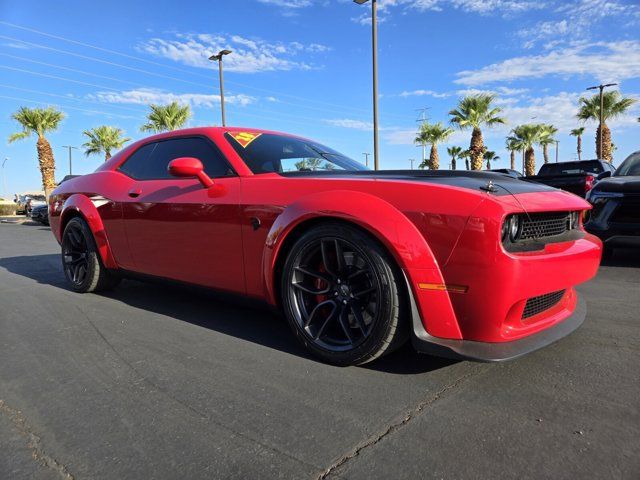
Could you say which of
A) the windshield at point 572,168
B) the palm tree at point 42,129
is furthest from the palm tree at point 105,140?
the windshield at point 572,168

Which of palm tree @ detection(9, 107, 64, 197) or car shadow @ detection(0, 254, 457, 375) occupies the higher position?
palm tree @ detection(9, 107, 64, 197)

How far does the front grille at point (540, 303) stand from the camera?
2.38 m

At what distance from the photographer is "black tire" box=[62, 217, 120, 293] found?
14.2 ft

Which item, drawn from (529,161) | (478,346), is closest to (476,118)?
(529,161)

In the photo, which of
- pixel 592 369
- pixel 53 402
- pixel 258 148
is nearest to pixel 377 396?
pixel 592 369

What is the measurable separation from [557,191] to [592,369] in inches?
39.9

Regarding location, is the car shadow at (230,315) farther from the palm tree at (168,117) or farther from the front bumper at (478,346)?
the palm tree at (168,117)

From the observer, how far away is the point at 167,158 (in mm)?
3760

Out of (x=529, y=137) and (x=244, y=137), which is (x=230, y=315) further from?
(x=529, y=137)

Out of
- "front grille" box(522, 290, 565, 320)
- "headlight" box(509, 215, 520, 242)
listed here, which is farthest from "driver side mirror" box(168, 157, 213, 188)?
"front grille" box(522, 290, 565, 320)

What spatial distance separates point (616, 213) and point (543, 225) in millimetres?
3483

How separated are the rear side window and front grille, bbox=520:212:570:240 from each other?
6.05 ft

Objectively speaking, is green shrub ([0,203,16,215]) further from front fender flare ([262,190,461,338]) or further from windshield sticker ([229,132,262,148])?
front fender flare ([262,190,461,338])

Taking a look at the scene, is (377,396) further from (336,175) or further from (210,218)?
(210,218)
